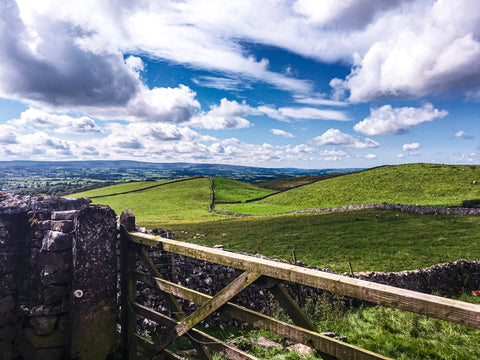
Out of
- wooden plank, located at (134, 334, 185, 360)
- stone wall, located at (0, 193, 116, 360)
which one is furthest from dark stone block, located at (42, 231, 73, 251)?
wooden plank, located at (134, 334, 185, 360)

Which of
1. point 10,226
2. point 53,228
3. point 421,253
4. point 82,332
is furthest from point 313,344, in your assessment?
point 421,253

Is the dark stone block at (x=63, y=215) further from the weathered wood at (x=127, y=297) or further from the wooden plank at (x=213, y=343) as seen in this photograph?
the wooden plank at (x=213, y=343)

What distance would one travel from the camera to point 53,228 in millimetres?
4207

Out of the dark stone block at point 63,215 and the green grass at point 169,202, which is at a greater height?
the dark stone block at point 63,215

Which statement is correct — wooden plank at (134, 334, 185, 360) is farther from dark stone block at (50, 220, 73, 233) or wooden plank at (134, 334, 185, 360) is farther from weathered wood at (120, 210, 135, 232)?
dark stone block at (50, 220, 73, 233)

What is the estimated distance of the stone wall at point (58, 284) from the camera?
3.96 m

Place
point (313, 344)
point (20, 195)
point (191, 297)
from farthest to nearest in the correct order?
point (20, 195)
point (191, 297)
point (313, 344)

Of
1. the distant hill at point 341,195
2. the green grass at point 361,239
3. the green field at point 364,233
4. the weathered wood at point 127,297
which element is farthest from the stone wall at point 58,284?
the distant hill at point 341,195

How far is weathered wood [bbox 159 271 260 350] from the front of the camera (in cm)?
302

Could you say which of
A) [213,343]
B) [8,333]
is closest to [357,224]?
[213,343]

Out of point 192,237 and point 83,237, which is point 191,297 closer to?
point 83,237

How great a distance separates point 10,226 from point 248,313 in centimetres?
385

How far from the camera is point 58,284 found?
13.3ft

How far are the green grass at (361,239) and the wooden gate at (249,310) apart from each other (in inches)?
543
